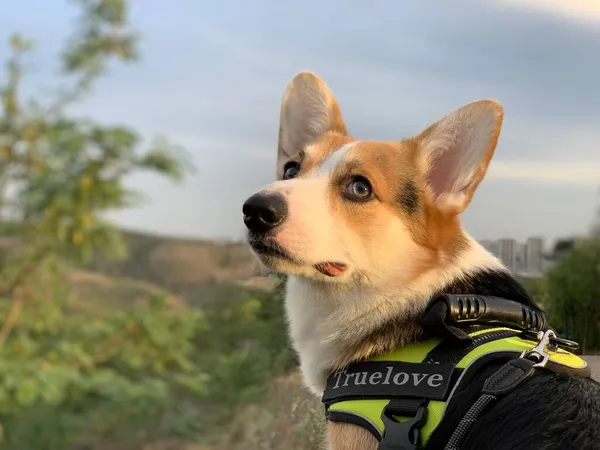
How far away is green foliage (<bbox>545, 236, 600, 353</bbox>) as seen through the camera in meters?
1.03

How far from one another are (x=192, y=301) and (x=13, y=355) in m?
0.65

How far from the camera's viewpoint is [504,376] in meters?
0.70

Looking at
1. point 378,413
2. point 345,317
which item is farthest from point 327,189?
point 378,413

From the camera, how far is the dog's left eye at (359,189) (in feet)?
2.97

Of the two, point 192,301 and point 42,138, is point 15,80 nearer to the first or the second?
point 42,138

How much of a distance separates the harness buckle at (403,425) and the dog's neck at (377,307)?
13cm

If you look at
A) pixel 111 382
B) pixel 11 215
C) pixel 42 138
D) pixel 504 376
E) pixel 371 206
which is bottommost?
pixel 111 382

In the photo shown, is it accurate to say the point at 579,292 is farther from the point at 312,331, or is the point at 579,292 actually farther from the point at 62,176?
the point at 62,176

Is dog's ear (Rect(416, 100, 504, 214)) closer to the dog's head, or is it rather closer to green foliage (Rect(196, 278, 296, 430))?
the dog's head

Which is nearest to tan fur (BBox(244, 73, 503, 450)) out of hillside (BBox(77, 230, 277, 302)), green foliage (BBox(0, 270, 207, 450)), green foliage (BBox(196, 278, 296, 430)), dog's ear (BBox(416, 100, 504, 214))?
dog's ear (BBox(416, 100, 504, 214))

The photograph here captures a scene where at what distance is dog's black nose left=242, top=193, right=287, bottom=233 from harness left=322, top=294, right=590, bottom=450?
10.0 inches

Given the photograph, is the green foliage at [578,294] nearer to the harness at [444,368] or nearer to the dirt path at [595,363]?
the dirt path at [595,363]

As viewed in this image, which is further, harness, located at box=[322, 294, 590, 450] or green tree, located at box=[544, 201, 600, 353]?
green tree, located at box=[544, 201, 600, 353]

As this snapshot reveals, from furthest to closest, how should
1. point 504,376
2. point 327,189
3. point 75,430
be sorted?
point 75,430 < point 327,189 < point 504,376
